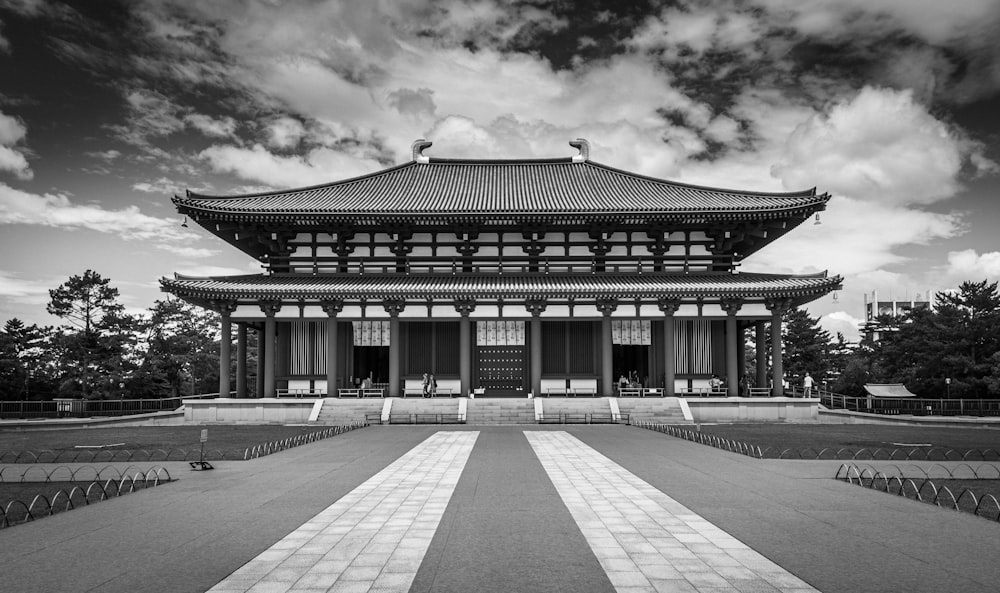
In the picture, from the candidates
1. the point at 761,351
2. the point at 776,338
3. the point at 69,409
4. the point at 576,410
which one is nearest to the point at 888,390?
the point at 761,351

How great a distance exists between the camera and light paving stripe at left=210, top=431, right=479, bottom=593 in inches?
261

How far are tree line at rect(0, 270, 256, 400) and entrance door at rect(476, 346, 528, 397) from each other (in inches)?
961

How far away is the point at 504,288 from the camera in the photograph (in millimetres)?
31125

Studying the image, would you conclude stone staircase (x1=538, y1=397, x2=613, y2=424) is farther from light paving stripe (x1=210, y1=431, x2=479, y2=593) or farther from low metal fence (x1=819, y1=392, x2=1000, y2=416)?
low metal fence (x1=819, y1=392, x2=1000, y2=416)

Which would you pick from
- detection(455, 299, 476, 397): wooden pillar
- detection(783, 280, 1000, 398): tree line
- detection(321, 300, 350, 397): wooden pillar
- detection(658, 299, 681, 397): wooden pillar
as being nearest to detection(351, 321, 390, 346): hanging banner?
detection(321, 300, 350, 397): wooden pillar

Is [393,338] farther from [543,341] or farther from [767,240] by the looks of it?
[767,240]

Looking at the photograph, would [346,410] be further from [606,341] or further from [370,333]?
[606,341]

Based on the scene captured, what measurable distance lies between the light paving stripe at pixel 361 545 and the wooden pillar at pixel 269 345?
2029 centimetres

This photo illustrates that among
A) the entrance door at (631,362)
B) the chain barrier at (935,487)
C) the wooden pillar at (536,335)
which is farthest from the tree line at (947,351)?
the chain barrier at (935,487)

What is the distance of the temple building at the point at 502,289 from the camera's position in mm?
31594

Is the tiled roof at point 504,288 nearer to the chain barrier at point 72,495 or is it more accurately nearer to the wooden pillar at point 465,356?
the wooden pillar at point 465,356

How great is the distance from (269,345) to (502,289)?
39.1ft

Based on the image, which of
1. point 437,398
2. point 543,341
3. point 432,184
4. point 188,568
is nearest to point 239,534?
point 188,568

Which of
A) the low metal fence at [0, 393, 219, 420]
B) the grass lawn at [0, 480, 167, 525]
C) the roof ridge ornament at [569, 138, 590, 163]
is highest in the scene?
the roof ridge ornament at [569, 138, 590, 163]
